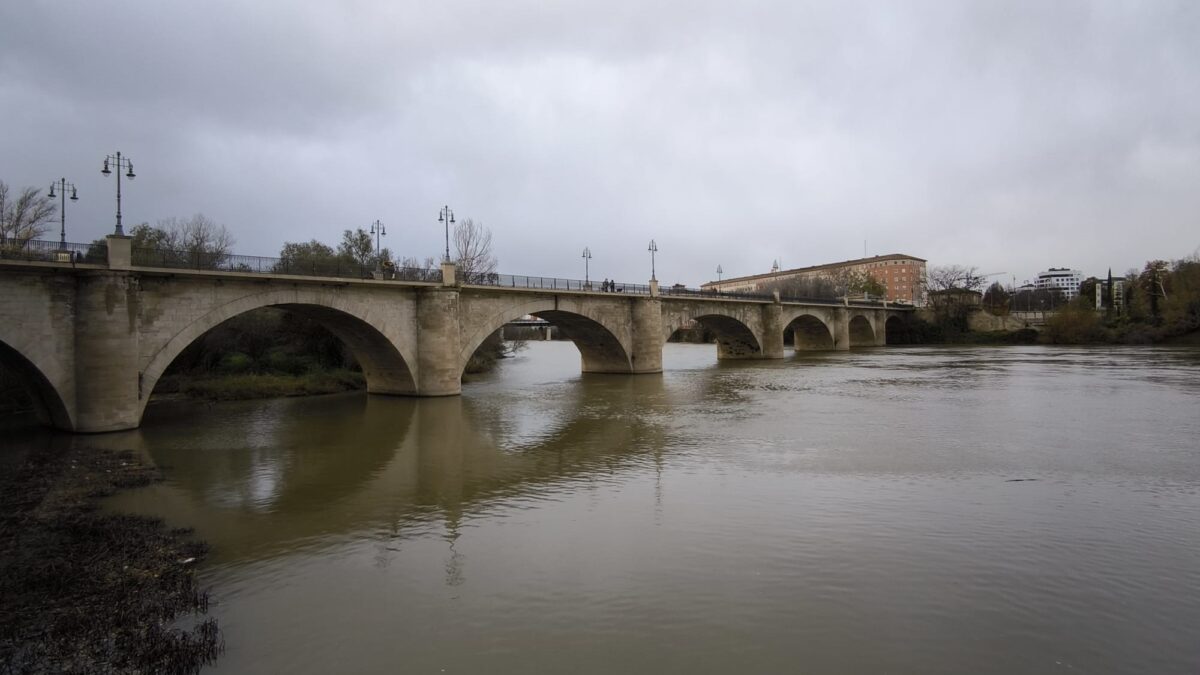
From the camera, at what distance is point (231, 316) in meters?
21.3

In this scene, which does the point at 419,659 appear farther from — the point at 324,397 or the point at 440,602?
the point at 324,397

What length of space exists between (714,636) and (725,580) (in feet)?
4.26

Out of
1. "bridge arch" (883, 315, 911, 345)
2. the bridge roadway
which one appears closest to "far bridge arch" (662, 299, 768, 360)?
the bridge roadway

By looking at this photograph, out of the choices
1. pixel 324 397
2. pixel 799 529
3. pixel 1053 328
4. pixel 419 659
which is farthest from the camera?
pixel 1053 328

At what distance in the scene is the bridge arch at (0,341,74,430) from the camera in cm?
1723

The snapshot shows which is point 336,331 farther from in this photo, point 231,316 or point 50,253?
point 50,253

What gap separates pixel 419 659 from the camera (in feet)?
19.3

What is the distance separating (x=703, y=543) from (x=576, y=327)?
2998 cm

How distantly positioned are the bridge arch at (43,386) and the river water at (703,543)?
191 cm

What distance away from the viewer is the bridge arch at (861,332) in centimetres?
7731

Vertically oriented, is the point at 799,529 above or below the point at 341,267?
below

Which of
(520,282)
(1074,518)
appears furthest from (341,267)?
(1074,518)

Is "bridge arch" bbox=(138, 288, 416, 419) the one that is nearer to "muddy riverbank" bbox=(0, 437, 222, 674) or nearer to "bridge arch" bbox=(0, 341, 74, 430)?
"bridge arch" bbox=(0, 341, 74, 430)

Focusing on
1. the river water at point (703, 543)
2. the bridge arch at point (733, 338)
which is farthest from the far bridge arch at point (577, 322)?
the bridge arch at point (733, 338)
